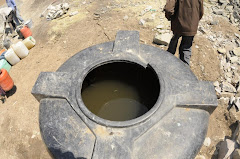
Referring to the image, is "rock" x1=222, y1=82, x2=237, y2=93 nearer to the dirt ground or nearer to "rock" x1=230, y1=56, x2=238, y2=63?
the dirt ground

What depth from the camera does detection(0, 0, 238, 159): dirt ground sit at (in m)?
3.77

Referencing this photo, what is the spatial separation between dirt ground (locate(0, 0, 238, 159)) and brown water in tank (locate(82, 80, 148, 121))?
1.79 metres

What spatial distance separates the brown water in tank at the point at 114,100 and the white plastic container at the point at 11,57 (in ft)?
14.8

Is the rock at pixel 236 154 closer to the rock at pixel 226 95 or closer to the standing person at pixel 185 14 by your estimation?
the rock at pixel 226 95

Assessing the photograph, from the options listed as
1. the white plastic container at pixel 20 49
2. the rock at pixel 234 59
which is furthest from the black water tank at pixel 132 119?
the white plastic container at pixel 20 49

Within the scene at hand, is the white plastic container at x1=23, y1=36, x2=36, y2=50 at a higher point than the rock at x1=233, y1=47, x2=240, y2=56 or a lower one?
higher

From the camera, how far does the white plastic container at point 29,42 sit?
601 centimetres

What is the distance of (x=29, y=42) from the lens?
604 centimetres

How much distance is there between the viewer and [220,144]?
3.35m

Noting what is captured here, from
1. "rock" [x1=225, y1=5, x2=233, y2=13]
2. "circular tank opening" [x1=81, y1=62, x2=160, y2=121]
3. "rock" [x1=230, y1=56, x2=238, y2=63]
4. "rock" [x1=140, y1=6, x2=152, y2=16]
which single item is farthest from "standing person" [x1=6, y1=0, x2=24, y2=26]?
"rock" [x1=230, y1=56, x2=238, y2=63]

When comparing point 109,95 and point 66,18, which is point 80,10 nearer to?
point 66,18

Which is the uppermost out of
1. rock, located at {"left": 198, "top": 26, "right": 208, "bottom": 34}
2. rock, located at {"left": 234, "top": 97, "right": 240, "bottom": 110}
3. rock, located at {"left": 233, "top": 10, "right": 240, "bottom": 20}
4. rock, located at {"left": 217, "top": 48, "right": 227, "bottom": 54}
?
rock, located at {"left": 198, "top": 26, "right": 208, "bottom": 34}

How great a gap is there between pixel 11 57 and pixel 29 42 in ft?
2.36

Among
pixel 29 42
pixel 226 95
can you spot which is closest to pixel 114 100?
pixel 226 95
